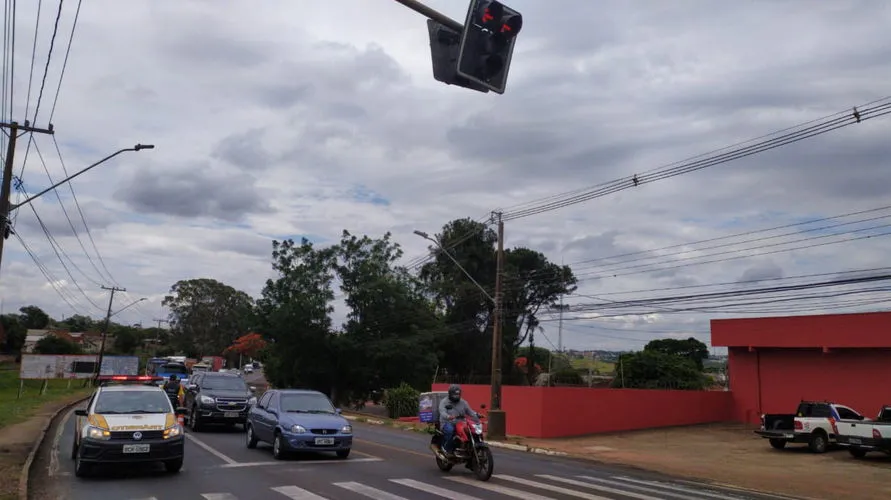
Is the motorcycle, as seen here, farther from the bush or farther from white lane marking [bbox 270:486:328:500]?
the bush

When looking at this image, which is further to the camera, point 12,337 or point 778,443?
point 12,337

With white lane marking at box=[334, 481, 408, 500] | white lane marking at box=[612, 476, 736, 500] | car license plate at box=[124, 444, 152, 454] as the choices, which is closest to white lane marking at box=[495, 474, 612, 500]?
white lane marking at box=[612, 476, 736, 500]

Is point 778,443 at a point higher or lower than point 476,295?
lower

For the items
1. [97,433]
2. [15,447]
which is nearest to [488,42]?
[97,433]

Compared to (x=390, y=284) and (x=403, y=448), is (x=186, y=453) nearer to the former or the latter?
(x=403, y=448)

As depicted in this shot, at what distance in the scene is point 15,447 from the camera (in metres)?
15.6

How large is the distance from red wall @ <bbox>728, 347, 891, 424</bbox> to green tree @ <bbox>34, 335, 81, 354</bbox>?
7497 cm

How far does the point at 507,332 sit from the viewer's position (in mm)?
58250

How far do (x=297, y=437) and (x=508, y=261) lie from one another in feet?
154

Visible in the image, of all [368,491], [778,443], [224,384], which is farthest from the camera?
[778,443]

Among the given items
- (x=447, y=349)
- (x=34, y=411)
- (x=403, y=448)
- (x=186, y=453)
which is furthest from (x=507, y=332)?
(x=186, y=453)

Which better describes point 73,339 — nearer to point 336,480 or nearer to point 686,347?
point 686,347

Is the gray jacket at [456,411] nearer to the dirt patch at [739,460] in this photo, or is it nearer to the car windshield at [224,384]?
the dirt patch at [739,460]

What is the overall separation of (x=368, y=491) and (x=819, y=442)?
58.5 ft
